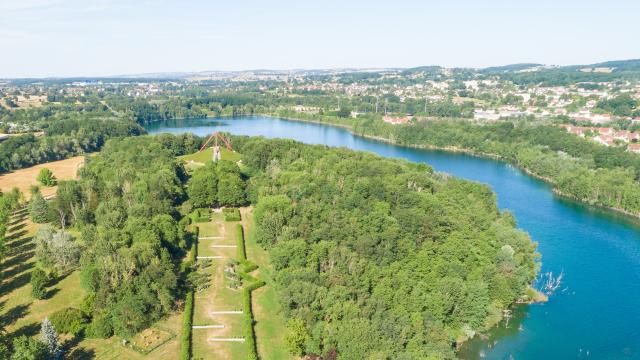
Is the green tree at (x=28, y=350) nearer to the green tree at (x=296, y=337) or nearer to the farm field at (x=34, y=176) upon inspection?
the green tree at (x=296, y=337)

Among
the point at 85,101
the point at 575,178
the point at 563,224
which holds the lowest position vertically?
the point at 563,224

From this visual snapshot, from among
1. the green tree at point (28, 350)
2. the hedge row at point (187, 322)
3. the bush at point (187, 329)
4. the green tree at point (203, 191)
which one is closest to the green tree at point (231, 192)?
the green tree at point (203, 191)

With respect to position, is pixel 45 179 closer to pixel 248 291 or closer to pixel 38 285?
pixel 38 285

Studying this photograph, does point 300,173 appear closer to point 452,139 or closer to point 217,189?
point 217,189

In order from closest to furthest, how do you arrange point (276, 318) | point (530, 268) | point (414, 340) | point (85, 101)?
point (414, 340), point (276, 318), point (530, 268), point (85, 101)

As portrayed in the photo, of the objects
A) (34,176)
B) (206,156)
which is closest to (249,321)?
(206,156)

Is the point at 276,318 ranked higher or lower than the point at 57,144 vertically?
lower

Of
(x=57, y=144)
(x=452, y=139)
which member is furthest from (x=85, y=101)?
(x=452, y=139)
